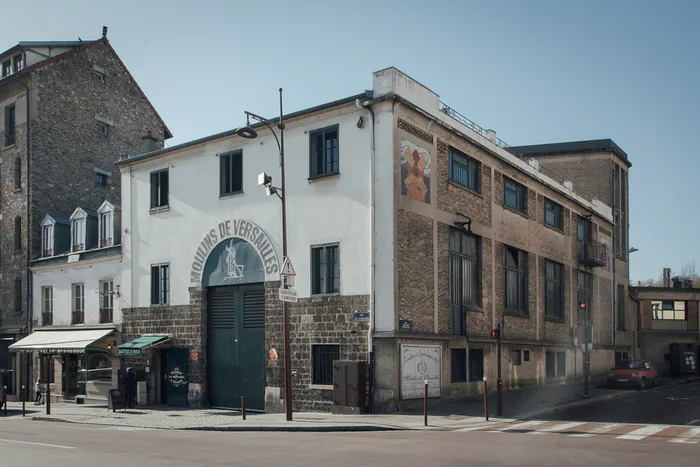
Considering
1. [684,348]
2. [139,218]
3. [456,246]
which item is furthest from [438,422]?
[684,348]

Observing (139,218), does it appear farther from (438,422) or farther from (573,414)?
(573,414)

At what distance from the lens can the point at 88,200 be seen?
37.3m

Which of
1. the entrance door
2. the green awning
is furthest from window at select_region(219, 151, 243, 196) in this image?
the entrance door

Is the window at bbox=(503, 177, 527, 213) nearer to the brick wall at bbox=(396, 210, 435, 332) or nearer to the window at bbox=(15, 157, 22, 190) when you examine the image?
the brick wall at bbox=(396, 210, 435, 332)

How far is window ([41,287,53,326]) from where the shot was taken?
110 ft

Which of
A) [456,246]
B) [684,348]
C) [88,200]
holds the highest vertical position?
[88,200]

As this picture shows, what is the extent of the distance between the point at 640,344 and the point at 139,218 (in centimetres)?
3622

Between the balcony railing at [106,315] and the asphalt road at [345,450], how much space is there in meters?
14.1

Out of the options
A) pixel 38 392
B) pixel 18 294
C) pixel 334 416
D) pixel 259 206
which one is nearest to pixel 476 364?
pixel 334 416

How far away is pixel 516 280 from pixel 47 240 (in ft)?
72.3

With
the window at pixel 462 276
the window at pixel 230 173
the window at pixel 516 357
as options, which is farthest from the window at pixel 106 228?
the window at pixel 516 357

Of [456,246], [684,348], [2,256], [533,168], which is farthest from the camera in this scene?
[684,348]

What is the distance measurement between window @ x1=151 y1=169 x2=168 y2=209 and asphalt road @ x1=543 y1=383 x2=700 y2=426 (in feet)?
54.8

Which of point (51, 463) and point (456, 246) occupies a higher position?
point (456, 246)
